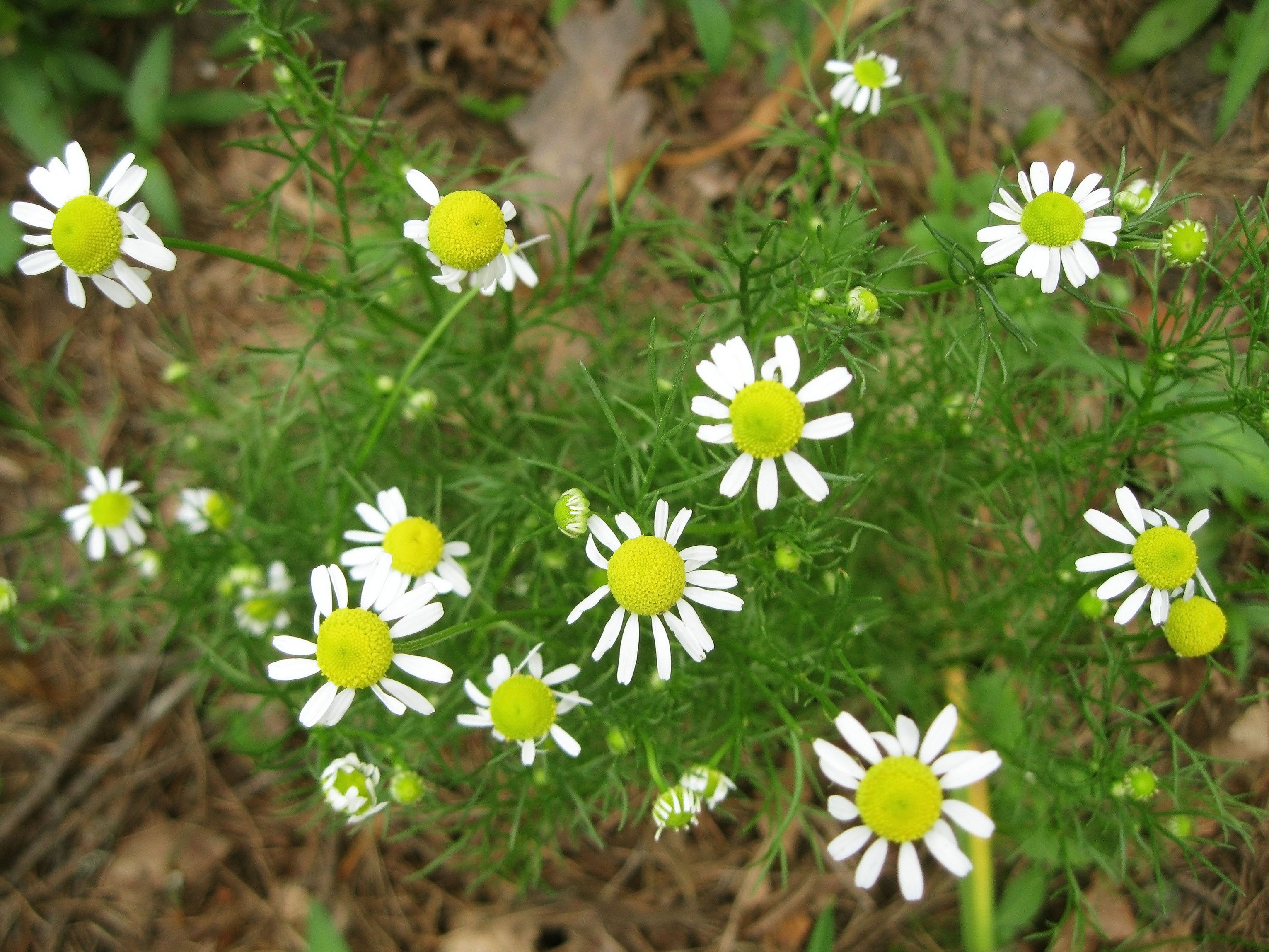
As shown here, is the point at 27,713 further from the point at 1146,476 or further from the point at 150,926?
the point at 1146,476

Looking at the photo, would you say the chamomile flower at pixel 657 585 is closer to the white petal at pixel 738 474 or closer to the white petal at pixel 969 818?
the white petal at pixel 738 474

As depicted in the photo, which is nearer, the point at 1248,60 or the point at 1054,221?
the point at 1054,221

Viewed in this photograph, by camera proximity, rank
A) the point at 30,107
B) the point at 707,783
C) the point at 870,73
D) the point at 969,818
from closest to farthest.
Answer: the point at 969,818, the point at 707,783, the point at 870,73, the point at 30,107

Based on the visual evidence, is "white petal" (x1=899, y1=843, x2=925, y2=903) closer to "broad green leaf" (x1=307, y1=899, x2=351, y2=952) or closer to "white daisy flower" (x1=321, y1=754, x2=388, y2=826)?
"white daisy flower" (x1=321, y1=754, x2=388, y2=826)

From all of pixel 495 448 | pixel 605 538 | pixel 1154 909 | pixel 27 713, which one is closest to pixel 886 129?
pixel 495 448

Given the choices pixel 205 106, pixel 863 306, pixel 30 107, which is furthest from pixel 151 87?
pixel 863 306

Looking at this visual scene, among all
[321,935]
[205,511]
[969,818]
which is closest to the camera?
[969,818]

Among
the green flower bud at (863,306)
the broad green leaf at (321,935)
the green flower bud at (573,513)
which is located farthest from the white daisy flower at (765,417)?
the broad green leaf at (321,935)

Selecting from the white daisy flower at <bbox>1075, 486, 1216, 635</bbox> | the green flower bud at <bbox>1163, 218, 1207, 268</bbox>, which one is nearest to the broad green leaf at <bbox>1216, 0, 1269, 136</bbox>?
the green flower bud at <bbox>1163, 218, 1207, 268</bbox>

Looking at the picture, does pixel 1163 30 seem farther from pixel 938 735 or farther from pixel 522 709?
pixel 522 709
